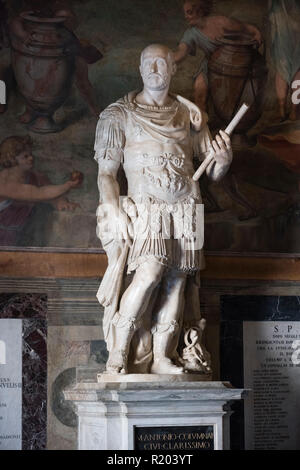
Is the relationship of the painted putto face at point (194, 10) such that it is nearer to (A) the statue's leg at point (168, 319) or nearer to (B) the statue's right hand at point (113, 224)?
(B) the statue's right hand at point (113, 224)

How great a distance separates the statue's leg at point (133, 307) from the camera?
7820 mm

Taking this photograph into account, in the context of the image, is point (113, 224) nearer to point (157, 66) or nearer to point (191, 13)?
point (157, 66)

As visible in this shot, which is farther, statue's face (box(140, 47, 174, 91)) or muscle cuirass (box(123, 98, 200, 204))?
statue's face (box(140, 47, 174, 91))

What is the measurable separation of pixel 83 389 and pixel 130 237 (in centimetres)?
127

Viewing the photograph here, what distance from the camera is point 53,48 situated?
923cm

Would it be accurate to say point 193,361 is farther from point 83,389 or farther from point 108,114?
point 108,114

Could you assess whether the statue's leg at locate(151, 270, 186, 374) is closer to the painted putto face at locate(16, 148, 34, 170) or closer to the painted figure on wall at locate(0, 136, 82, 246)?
the painted figure on wall at locate(0, 136, 82, 246)

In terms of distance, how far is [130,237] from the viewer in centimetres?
793

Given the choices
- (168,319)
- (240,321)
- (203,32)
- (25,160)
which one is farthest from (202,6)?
(168,319)

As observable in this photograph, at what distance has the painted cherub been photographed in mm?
9539

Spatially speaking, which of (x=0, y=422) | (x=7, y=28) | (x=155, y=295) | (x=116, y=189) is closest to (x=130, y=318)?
(x=155, y=295)

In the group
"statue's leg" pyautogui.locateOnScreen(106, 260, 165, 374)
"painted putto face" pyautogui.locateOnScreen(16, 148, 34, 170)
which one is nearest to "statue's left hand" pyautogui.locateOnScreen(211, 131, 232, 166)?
"statue's leg" pyautogui.locateOnScreen(106, 260, 165, 374)

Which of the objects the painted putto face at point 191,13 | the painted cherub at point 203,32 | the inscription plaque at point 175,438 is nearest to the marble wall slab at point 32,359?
the inscription plaque at point 175,438

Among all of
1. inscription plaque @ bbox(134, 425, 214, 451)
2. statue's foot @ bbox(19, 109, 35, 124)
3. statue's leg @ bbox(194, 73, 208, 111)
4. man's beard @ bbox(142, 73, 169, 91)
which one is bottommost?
inscription plaque @ bbox(134, 425, 214, 451)
